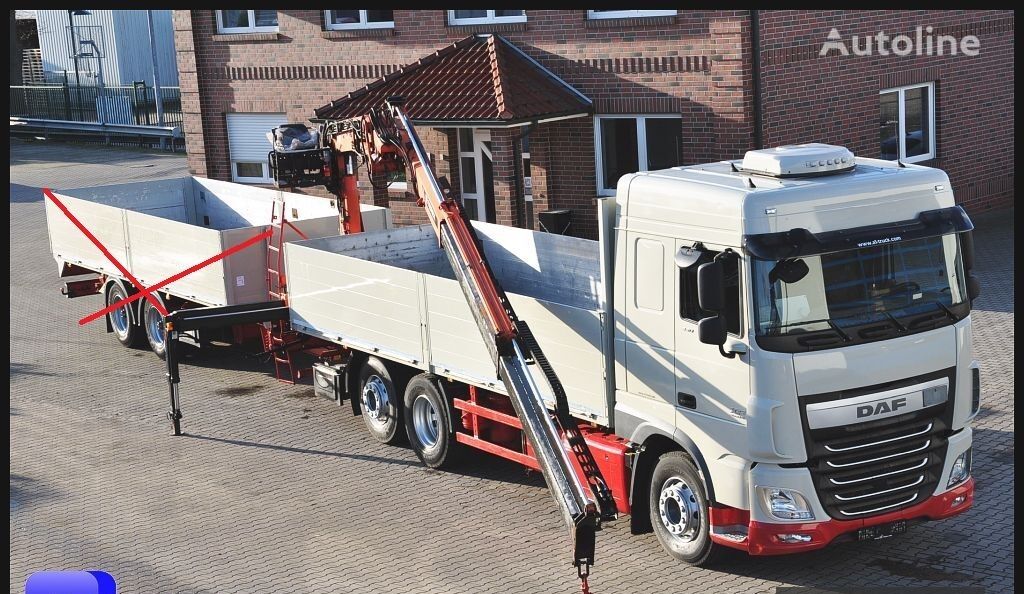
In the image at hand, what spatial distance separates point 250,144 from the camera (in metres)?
23.5

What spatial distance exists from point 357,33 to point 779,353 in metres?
14.7

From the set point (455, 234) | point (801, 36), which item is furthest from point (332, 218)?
point (801, 36)

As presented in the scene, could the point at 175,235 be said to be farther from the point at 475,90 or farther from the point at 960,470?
the point at 960,470

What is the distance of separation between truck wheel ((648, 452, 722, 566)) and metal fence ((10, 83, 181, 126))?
110 ft

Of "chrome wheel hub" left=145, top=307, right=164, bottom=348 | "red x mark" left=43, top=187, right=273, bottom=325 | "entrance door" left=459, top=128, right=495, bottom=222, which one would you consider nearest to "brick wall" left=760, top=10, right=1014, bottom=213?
"entrance door" left=459, top=128, right=495, bottom=222

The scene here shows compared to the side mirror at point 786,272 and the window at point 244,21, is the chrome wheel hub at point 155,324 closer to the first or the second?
the window at point 244,21

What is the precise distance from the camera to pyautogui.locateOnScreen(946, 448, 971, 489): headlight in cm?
865

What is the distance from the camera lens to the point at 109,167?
35.4 meters

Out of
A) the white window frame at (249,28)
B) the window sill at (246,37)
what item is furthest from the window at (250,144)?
the white window frame at (249,28)

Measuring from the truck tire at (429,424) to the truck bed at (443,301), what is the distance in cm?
27

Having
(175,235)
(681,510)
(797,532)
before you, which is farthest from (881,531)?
(175,235)

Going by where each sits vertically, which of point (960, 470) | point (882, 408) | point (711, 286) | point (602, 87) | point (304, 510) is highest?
point (602, 87)

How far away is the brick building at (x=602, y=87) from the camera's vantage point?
58.2 ft

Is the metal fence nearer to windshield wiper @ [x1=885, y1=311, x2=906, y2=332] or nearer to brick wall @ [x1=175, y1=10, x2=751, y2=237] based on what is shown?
brick wall @ [x1=175, y1=10, x2=751, y2=237]
